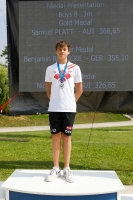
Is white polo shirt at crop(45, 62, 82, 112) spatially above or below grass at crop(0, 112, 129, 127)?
above

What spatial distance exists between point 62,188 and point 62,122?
2.67 feet

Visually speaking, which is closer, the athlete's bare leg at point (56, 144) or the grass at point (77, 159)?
the athlete's bare leg at point (56, 144)

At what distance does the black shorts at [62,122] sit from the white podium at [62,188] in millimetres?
538

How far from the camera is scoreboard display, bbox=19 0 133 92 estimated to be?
17.6 feet

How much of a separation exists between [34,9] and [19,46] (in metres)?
0.65

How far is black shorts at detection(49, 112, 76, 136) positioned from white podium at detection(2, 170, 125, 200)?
1.77 ft

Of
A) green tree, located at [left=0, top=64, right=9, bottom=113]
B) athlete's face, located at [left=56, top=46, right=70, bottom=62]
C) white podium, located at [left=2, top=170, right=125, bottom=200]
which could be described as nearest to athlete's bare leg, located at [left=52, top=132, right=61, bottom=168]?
white podium, located at [left=2, top=170, right=125, bottom=200]

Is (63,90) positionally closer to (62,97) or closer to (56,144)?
(62,97)

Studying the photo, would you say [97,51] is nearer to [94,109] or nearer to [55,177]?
[94,109]

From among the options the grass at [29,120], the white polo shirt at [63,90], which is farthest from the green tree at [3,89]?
the white polo shirt at [63,90]

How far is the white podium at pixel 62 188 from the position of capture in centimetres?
311

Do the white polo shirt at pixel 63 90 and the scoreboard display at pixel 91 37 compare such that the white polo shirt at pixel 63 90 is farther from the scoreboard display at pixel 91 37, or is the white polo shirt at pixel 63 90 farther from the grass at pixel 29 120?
the grass at pixel 29 120

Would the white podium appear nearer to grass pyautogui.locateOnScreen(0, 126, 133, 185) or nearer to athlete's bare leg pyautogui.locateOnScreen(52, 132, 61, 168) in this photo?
athlete's bare leg pyautogui.locateOnScreen(52, 132, 61, 168)

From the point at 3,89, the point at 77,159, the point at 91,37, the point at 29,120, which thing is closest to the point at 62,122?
the point at 91,37
